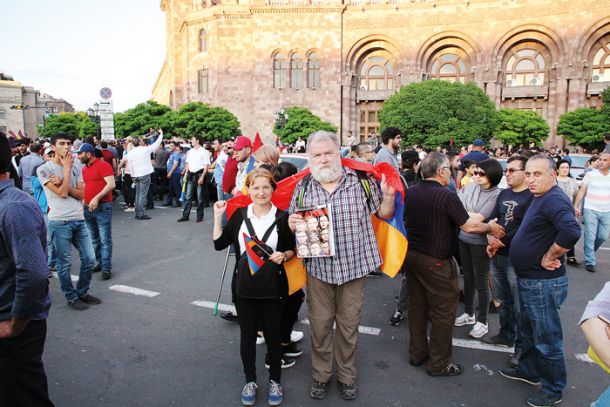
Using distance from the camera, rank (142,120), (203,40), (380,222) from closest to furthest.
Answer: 1. (380,222)
2. (142,120)
3. (203,40)

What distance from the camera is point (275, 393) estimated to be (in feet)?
11.4

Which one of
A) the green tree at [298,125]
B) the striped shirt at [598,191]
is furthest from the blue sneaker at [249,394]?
the green tree at [298,125]

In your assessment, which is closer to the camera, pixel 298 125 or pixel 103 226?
pixel 103 226

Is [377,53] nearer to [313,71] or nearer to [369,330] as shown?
[313,71]

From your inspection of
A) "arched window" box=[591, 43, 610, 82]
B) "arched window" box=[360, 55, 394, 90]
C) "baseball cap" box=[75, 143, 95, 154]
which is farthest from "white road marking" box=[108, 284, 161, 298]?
"arched window" box=[591, 43, 610, 82]

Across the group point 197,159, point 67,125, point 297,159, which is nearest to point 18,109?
point 67,125

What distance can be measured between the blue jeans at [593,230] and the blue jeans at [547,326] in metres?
4.63

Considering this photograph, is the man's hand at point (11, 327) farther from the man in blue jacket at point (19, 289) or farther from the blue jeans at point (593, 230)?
the blue jeans at point (593, 230)

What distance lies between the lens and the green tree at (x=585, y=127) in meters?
28.1

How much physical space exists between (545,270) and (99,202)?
606cm

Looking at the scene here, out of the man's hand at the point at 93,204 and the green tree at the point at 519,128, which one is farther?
the green tree at the point at 519,128

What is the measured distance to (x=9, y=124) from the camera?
3455 inches

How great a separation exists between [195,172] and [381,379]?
8.79 m

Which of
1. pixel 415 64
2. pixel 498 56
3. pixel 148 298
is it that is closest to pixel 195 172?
pixel 148 298
